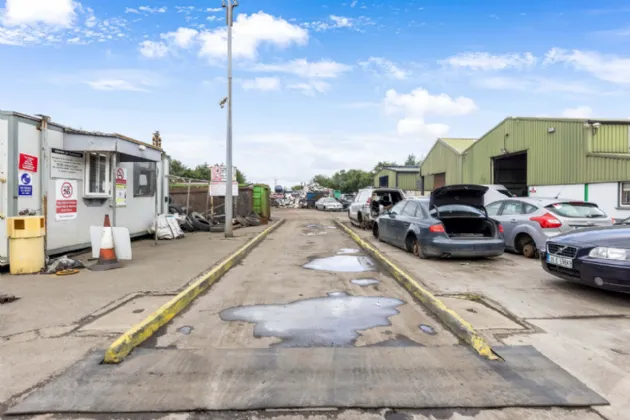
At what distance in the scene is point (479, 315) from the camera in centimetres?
502

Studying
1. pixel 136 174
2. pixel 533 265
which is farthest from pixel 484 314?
pixel 136 174

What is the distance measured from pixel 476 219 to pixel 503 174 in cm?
2048

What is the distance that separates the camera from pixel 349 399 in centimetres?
306

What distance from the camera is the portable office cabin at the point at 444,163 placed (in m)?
30.3

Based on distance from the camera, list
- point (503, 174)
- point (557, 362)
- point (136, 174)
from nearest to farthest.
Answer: point (557, 362)
point (136, 174)
point (503, 174)

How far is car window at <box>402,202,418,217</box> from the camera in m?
10.1

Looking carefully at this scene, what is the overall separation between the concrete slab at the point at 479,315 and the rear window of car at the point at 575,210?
4.93 meters

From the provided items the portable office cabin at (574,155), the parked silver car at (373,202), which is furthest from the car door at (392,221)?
the portable office cabin at (574,155)

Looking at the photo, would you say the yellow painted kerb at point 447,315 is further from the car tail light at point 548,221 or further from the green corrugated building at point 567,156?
the green corrugated building at point 567,156

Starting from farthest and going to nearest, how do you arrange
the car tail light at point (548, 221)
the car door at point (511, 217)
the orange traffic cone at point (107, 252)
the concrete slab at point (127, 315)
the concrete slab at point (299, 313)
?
the car door at point (511, 217) < the car tail light at point (548, 221) < the orange traffic cone at point (107, 252) < the concrete slab at point (127, 315) < the concrete slab at point (299, 313)

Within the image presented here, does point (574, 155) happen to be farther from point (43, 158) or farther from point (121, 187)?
point (43, 158)

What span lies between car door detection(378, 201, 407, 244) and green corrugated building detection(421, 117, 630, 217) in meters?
7.53

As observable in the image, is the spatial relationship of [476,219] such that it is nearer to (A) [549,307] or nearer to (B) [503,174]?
(A) [549,307]

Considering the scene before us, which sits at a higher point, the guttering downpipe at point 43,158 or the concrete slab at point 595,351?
the guttering downpipe at point 43,158
